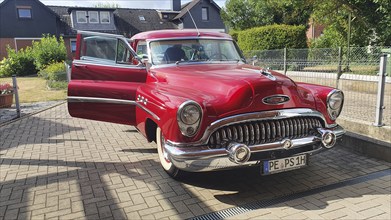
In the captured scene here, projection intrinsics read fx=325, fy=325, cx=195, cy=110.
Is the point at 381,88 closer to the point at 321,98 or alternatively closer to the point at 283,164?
the point at 321,98

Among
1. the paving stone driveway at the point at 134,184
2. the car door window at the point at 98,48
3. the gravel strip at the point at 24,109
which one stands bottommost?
the paving stone driveway at the point at 134,184

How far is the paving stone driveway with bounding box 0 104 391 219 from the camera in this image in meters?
3.39

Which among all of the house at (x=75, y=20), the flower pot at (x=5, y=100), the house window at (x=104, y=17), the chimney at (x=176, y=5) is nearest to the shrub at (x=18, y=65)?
the house at (x=75, y=20)

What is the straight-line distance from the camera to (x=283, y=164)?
Answer: 11.4 feet

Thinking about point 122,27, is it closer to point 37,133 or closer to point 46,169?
point 37,133

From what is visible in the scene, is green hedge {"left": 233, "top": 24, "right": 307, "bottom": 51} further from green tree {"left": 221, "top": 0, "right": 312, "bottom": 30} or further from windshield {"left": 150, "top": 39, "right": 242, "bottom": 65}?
windshield {"left": 150, "top": 39, "right": 242, "bottom": 65}

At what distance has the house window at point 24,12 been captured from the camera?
30.5 metres

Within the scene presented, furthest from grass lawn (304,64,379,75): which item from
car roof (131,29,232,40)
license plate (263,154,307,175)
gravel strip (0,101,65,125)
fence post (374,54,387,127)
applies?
gravel strip (0,101,65,125)

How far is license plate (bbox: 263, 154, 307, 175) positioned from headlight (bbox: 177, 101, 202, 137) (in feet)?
2.79

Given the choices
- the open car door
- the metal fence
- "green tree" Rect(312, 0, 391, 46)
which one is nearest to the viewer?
the open car door

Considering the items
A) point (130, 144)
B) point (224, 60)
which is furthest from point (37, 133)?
point (224, 60)

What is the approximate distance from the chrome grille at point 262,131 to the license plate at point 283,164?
0.22 meters

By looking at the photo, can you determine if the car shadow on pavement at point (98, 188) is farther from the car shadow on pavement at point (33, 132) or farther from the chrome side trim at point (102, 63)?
the chrome side trim at point (102, 63)

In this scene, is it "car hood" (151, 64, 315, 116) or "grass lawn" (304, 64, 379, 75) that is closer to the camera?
"car hood" (151, 64, 315, 116)
